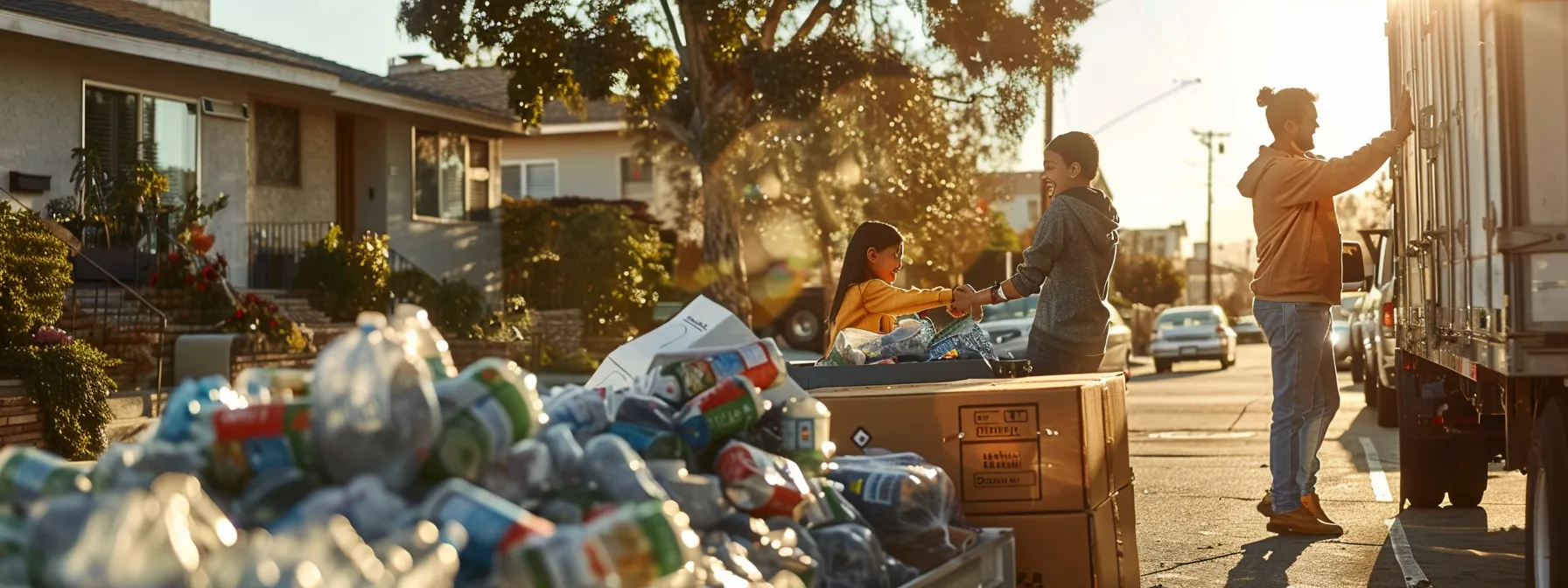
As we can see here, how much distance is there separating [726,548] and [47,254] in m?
13.5

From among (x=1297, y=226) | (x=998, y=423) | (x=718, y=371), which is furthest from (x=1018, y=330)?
(x=718, y=371)

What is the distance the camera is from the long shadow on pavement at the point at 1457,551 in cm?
697

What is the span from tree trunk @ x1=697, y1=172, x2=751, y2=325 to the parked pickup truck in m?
20.8

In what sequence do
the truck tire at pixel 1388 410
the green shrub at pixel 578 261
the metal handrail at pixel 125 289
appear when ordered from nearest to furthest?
the truck tire at pixel 1388 410, the metal handrail at pixel 125 289, the green shrub at pixel 578 261

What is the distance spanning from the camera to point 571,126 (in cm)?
4294

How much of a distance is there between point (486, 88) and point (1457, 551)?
33.4 metres

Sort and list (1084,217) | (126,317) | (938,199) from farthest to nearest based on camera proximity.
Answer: (938,199), (126,317), (1084,217)

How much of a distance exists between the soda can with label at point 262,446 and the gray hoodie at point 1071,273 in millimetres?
4577

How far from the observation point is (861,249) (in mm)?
7629

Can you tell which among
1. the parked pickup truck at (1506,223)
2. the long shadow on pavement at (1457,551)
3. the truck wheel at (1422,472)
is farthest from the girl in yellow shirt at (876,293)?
the truck wheel at (1422,472)

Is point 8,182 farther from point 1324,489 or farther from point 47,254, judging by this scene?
point 1324,489

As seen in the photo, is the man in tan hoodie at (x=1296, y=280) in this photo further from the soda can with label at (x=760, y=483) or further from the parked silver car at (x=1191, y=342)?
the parked silver car at (x=1191, y=342)

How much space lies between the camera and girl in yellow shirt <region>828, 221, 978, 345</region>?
753 cm

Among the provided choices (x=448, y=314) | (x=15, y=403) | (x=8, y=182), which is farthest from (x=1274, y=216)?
(x=448, y=314)
